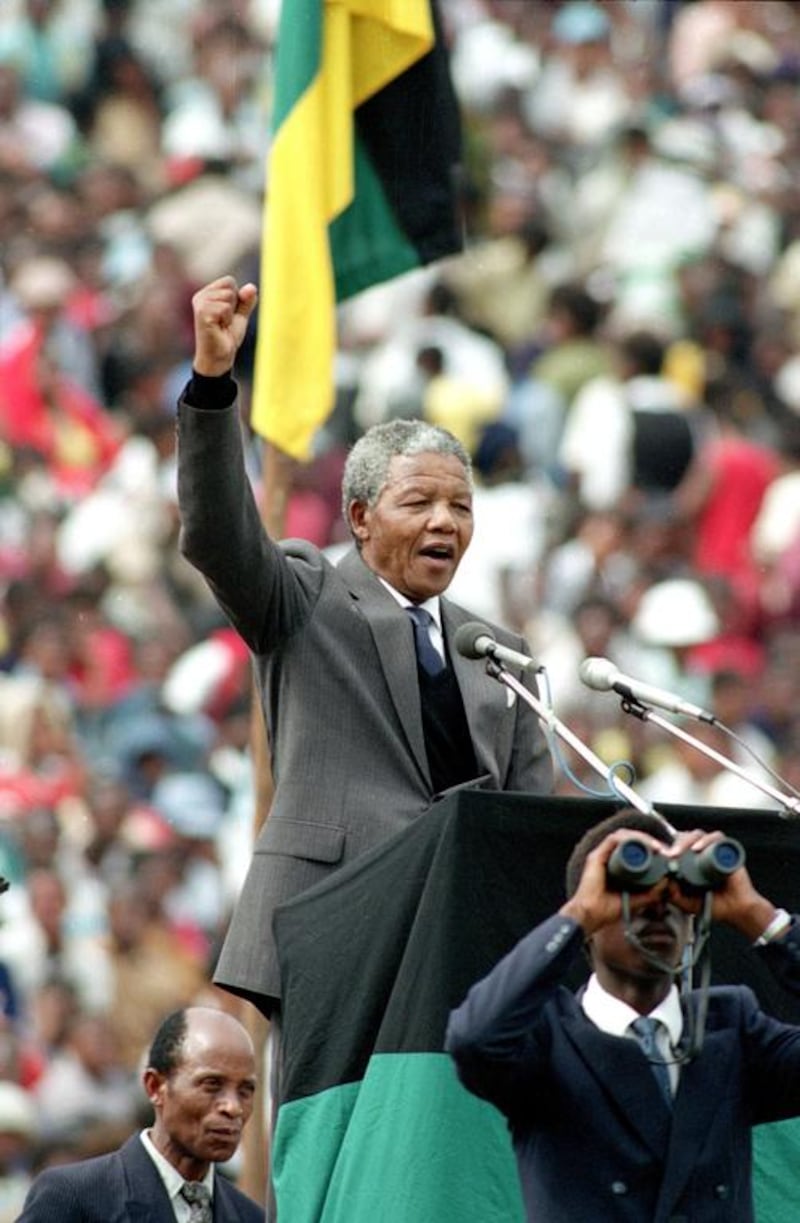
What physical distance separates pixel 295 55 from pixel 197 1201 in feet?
10.2

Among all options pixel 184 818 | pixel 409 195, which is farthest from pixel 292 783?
pixel 184 818

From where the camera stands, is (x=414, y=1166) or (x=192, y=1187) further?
(x=192, y=1187)

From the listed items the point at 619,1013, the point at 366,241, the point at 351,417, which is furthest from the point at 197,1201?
the point at 351,417

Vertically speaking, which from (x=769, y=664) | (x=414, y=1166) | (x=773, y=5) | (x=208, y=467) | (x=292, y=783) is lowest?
(x=414, y=1166)

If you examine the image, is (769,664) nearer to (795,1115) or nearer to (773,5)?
(773,5)

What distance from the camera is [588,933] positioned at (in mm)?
5375

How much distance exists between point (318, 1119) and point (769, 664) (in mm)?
7615

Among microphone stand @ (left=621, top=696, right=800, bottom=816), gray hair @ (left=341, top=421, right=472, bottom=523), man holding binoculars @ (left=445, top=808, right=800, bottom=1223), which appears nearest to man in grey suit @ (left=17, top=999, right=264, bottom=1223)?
gray hair @ (left=341, top=421, right=472, bottom=523)

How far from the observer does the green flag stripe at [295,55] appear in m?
9.08

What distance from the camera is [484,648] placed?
247 inches

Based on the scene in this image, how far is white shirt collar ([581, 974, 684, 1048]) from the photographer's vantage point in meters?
5.56

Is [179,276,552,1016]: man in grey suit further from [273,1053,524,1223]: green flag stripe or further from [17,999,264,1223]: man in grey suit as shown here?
[17,999,264,1223]: man in grey suit

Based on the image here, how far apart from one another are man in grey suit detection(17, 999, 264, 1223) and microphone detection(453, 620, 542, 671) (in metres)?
1.51

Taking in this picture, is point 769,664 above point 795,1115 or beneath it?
above
